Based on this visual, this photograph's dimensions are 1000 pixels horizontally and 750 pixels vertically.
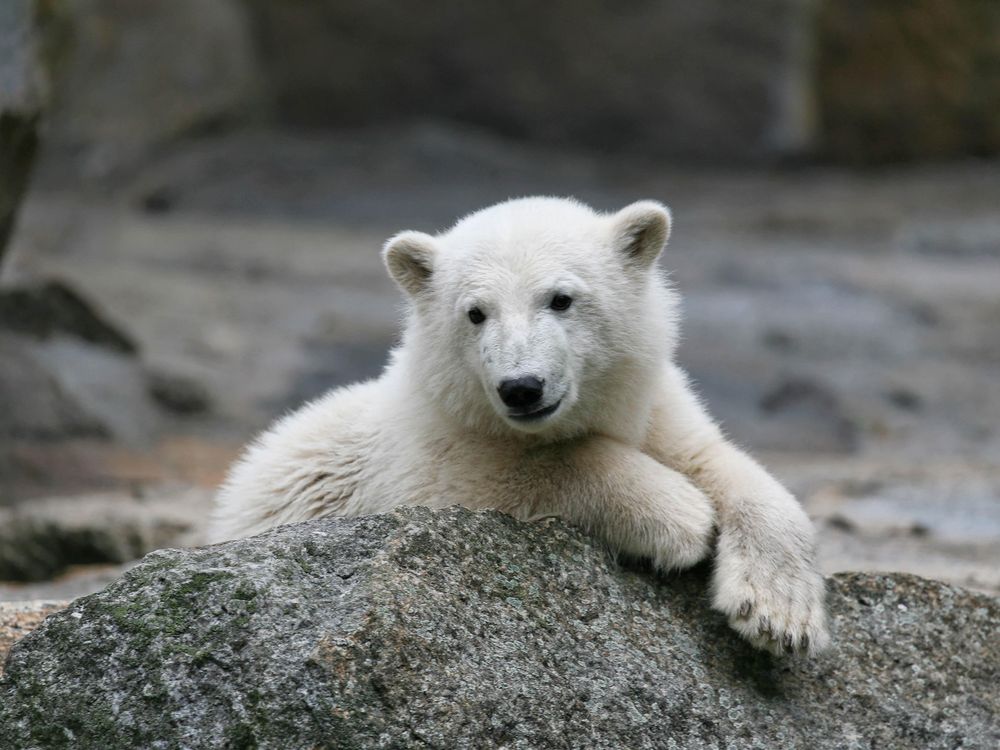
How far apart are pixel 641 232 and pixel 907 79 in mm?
11380

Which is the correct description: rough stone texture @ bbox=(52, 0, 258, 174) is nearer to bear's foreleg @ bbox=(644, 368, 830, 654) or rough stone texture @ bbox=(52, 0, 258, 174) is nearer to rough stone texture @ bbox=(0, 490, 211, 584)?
rough stone texture @ bbox=(0, 490, 211, 584)

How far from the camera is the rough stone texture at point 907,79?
14602 millimetres

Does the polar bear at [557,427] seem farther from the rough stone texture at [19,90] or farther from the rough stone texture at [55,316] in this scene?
the rough stone texture at [55,316]

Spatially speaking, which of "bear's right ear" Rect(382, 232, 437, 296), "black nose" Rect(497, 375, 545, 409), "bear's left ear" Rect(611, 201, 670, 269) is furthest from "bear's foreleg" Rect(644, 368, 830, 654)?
"bear's right ear" Rect(382, 232, 437, 296)

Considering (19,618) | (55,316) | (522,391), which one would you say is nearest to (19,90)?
(55,316)

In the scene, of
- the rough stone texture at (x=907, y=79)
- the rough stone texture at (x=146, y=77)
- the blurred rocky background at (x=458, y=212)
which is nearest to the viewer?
the blurred rocky background at (x=458, y=212)

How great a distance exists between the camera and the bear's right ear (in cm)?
478

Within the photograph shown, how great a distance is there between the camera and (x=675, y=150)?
1577 cm

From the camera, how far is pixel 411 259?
15.9 feet

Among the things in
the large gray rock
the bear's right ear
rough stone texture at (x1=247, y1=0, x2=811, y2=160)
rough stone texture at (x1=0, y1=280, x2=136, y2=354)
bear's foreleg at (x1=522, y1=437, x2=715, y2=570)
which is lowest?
rough stone texture at (x1=0, y1=280, x2=136, y2=354)

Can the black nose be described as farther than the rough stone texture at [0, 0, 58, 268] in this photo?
No

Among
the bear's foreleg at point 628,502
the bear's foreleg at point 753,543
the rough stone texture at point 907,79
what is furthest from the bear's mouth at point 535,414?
the rough stone texture at point 907,79

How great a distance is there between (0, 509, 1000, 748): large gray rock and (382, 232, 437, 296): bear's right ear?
122 cm

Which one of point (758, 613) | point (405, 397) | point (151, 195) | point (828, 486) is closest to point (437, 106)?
point (151, 195)
